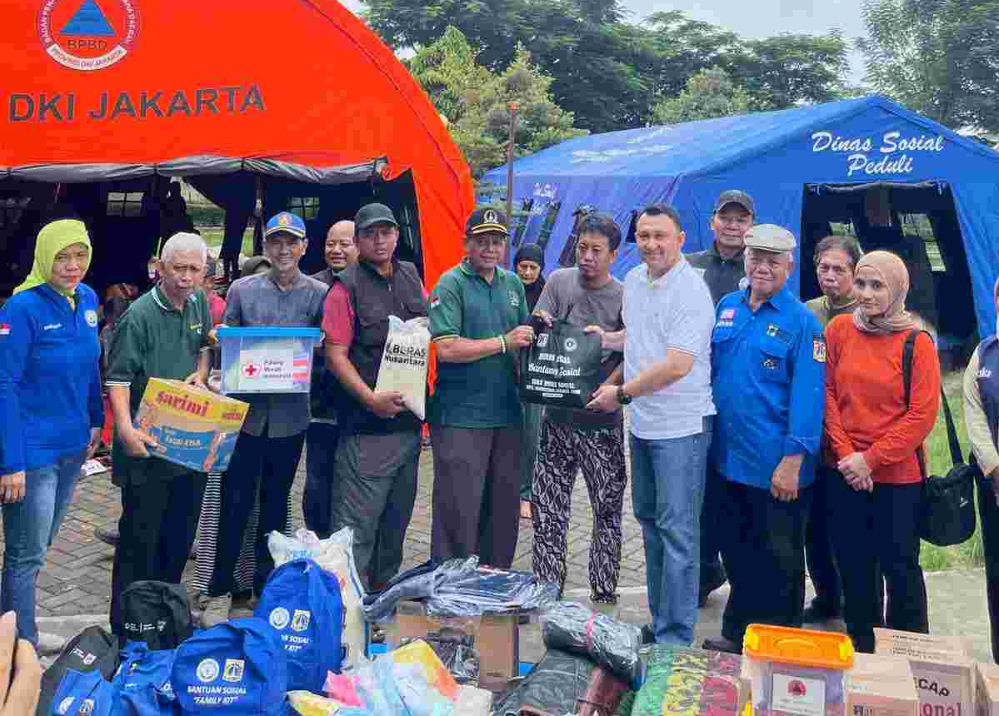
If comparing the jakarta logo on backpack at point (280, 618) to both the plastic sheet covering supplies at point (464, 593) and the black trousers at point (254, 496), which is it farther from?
the black trousers at point (254, 496)

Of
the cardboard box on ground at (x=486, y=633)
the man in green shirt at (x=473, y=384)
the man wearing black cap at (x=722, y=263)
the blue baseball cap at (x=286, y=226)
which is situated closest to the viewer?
the cardboard box on ground at (x=486, y=633)

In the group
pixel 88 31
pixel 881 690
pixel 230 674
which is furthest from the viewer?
pixel 88 31

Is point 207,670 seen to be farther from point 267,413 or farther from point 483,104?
point 483,104

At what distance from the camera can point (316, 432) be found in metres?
5.03

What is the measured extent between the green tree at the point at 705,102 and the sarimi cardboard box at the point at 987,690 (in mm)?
28622

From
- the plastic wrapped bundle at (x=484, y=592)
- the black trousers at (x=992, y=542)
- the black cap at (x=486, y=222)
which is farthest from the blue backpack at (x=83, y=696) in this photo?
the black trousers at (x=992, y=542)

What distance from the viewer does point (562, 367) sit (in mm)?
4395

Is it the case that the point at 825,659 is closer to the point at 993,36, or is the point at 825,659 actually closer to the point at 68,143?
the point at 68,143

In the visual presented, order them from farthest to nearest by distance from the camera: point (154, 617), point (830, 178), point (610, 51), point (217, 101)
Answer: point (610, 51)
point (830, 178)
point (217, 101)
point (154, 617)

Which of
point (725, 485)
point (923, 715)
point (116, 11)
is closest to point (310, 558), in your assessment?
point (725, 485)

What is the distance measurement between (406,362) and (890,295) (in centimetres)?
219

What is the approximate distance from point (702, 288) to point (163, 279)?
248 cm

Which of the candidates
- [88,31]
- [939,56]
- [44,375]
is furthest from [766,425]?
[939,56]

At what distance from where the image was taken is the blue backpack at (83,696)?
2986 mm
